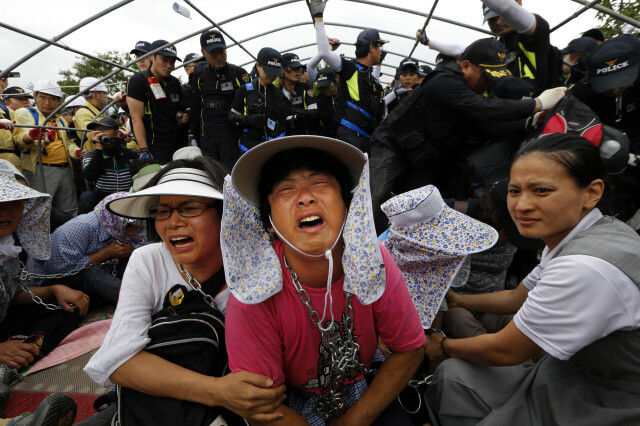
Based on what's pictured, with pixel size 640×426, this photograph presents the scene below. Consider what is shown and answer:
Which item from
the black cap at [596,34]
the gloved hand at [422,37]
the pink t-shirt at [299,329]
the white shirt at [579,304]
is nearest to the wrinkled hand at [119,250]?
the pink t-shirt at [299,329]

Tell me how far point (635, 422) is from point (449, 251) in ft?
2.96

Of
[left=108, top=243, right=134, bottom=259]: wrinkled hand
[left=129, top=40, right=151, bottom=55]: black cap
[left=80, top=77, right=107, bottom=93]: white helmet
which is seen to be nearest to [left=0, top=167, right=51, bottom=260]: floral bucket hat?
[left=108, top=243, right=134, bottom=259]: wrinkled hand

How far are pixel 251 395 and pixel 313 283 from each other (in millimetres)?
464

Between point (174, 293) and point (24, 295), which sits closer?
point (174, 293)

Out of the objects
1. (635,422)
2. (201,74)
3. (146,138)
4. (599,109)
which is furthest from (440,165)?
(146,138)

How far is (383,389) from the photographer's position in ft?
4.94

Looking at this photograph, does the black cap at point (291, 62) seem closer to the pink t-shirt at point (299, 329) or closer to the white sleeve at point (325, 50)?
the white sleeve at point (325, 50)

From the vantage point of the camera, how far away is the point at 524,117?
9.45 feet

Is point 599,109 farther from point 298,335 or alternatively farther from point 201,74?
point 201,74

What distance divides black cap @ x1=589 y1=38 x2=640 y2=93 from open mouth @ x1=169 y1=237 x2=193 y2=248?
10.5ft

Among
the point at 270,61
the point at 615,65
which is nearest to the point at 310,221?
the point at 615,65

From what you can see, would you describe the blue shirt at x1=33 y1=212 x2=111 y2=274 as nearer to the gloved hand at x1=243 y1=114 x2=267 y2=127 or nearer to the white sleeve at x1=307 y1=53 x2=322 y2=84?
the gloved hand at x1=243 y1=114 x2=267 y2=127

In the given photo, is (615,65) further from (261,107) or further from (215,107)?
(215,107)

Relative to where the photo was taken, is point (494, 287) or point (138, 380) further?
point (494, 287)
